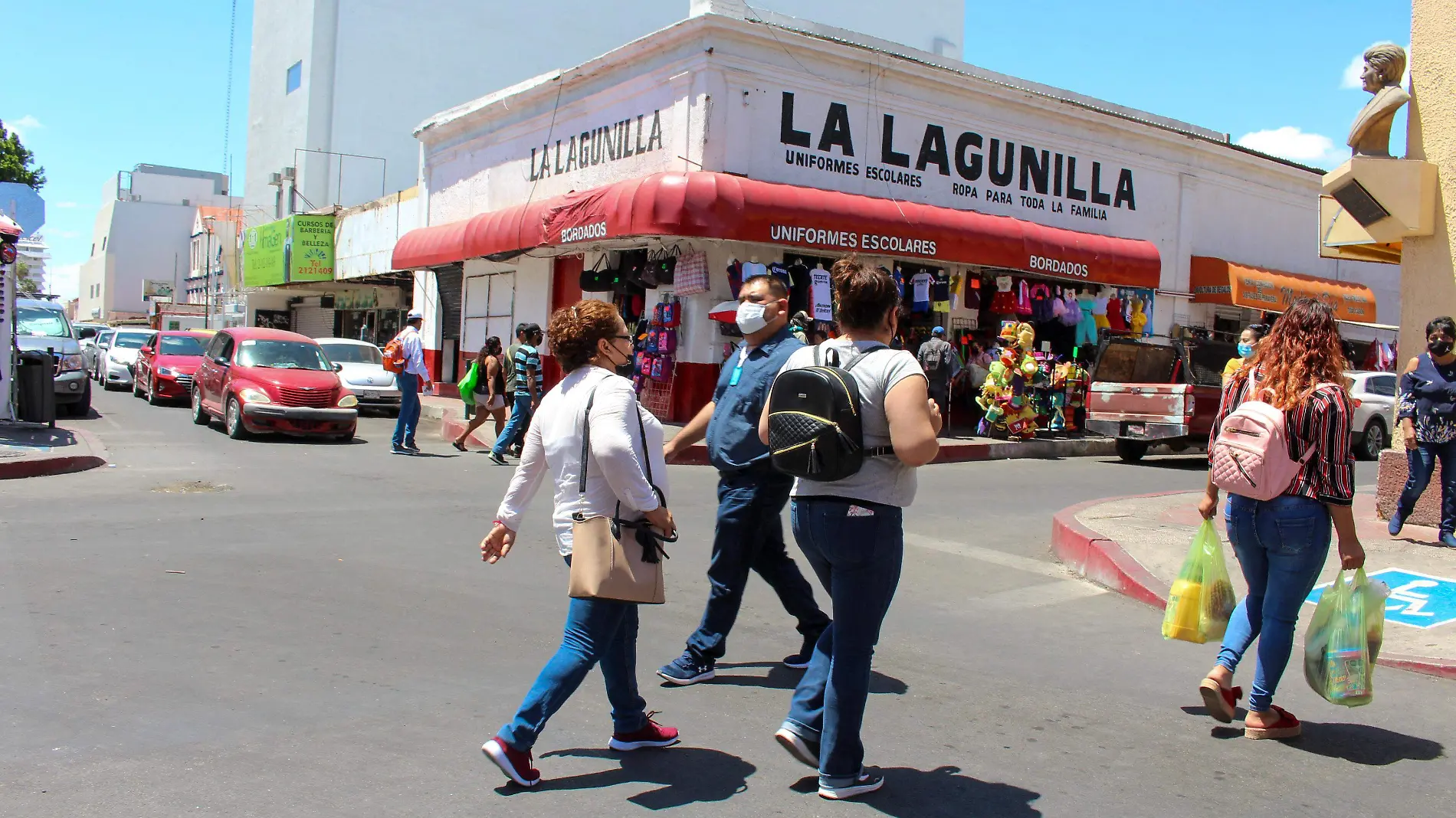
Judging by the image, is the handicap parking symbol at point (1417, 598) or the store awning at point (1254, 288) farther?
the store awning at point (1254, 288)

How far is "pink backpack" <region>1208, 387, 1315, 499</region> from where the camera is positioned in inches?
177

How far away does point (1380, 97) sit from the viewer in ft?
31.6

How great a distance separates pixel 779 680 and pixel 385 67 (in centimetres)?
3459

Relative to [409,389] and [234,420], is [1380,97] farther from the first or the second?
[234,420]

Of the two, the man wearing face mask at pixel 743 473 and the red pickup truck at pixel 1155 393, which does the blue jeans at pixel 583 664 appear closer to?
the man wearing face mask at pixel 743 473

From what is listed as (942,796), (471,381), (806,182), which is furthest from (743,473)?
(806,182)

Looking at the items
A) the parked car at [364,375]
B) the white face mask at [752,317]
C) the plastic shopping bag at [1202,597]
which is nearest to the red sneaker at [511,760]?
the white face mask at [752,317]

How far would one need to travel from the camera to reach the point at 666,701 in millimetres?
4879

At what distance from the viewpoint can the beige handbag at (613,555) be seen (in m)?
3.81

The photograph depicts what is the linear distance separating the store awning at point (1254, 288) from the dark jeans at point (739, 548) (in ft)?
67.6

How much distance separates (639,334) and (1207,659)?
1351 cm

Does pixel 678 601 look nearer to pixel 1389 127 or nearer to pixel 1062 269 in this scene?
pixel 1389 127

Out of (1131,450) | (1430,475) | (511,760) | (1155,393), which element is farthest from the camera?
(1131,450)

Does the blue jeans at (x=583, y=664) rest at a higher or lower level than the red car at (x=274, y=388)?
lower
